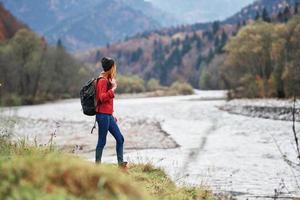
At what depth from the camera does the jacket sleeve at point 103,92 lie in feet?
35.7

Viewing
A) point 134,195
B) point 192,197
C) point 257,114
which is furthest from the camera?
point 257,114

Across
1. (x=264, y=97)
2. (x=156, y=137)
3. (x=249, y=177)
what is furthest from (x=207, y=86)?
(x=249, y=177)

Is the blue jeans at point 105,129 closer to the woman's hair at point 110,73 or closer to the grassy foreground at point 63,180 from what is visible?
the woman's hair at point 110,73

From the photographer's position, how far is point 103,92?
1093 centimetres

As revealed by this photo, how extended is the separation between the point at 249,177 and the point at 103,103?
5.03m

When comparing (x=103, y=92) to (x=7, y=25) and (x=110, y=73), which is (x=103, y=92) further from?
(x=7, y=25)

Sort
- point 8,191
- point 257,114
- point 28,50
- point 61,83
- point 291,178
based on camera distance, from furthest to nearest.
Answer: point 61,83
point 28,50
point 257,114
point 291,178
point 8,191

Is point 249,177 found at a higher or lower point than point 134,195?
lower

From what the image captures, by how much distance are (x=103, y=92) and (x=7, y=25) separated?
497 ft

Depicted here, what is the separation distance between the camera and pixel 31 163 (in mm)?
4859

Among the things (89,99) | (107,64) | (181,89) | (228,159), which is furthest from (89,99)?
(181,89)

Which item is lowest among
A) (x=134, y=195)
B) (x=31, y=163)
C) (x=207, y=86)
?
(x=207, y=86)

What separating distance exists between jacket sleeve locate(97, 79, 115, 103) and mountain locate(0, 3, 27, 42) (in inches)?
5537

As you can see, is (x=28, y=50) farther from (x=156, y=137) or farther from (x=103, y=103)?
(x=103, y=103)
